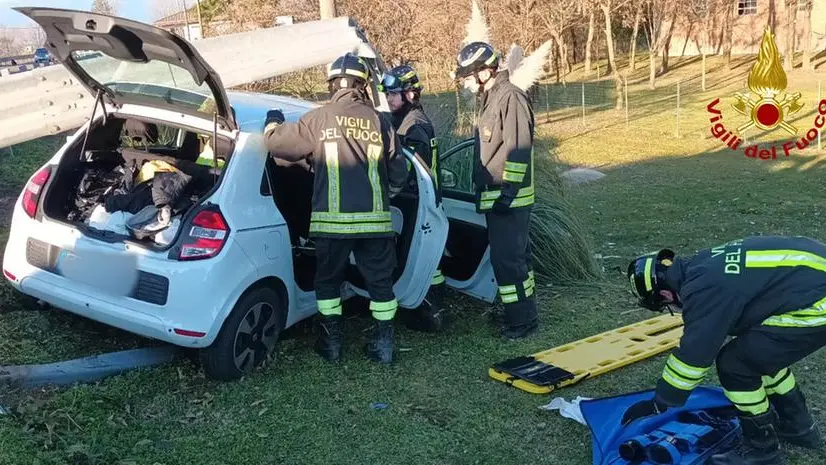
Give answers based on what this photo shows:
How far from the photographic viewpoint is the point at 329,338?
4715 millimetres

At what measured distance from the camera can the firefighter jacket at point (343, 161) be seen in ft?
14.4

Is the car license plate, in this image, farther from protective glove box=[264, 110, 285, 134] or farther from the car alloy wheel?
protective glove box=[264, 110, 285, 134]

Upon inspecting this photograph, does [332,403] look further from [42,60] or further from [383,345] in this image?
[42,60]

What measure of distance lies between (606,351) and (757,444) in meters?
1.48

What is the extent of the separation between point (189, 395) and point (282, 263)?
901mm

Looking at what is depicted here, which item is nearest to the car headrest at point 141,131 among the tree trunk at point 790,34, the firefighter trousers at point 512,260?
the firefighter trousers at point 512,260

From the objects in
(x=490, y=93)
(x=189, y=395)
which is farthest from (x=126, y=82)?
(x=490, y=93)

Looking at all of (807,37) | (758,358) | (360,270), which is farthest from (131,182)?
(807,37)

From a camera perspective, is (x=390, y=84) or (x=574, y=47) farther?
(x=574, y=47)

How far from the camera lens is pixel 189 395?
4152 mm

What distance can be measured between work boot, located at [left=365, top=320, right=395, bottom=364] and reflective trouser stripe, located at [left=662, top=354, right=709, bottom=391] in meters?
1.91

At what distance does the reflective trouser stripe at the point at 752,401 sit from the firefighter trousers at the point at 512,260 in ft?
6.39

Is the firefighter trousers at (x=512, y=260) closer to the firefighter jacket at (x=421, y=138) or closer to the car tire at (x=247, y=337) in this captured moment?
the firefighter jacket at (x=421, y=138)

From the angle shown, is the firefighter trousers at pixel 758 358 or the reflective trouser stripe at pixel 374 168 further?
the reflective trouser stripe at pixel 374 168
